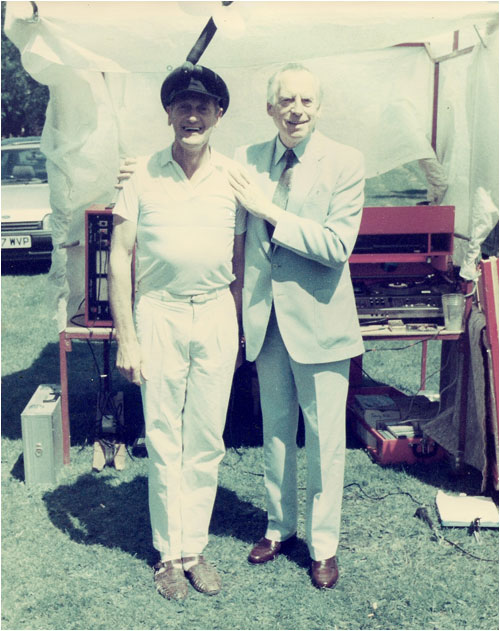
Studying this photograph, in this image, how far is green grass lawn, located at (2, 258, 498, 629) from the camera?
3.05 meters

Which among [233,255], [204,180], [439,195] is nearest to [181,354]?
[233,255]

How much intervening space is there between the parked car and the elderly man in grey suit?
23.6 feet

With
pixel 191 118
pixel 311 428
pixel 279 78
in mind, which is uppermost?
pixel 279 78

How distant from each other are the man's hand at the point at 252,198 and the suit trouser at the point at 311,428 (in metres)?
0.46

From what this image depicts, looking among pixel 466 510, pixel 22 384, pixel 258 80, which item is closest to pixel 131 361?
pixel 466 510

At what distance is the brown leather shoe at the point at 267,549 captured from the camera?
341 cm

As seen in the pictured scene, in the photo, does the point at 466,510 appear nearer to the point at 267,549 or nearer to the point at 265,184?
the point at 267,549

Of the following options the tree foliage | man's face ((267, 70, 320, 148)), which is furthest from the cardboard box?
the tree foliage

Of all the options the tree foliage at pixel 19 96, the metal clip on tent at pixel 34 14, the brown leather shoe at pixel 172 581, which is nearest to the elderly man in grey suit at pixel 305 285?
the brown leather shoe at pixel 172 581

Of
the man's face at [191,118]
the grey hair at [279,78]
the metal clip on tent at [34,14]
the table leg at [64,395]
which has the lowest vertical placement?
the table leg at [64,395]

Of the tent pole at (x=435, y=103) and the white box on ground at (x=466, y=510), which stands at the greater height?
the tent pole at (x=435, y=103)

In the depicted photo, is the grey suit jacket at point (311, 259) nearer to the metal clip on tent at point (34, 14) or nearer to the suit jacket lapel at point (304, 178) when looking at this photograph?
the suit jacket lapel at point (304, 178)

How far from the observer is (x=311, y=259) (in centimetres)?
304

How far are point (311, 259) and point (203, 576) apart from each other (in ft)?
4.53
